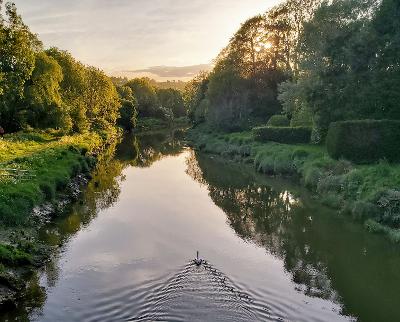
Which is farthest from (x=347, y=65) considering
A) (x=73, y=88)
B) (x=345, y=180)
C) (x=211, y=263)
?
(x=73, y=88)

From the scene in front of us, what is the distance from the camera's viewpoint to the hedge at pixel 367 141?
107ft

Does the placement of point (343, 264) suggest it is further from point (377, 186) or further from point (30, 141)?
point (30, 141)

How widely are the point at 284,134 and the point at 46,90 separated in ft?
93.1

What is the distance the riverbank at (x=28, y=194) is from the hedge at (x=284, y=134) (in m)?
20.4

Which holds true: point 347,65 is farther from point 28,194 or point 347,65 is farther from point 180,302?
point 180,302

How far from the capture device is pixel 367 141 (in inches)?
1308

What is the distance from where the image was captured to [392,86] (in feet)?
120

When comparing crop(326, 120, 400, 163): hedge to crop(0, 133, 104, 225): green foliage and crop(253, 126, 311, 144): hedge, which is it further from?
crop(0, 133, 104, 225): green foliage

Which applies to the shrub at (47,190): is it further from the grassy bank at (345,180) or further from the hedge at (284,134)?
the hedge at (284,134)

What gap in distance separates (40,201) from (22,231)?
192 inches

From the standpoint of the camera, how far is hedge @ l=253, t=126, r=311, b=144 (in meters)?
49.9

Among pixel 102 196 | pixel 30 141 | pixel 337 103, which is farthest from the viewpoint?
pixel 30 141

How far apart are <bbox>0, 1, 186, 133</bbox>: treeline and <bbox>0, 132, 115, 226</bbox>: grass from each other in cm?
459

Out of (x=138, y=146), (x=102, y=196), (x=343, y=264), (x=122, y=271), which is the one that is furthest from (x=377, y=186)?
(x=138, y=146)
